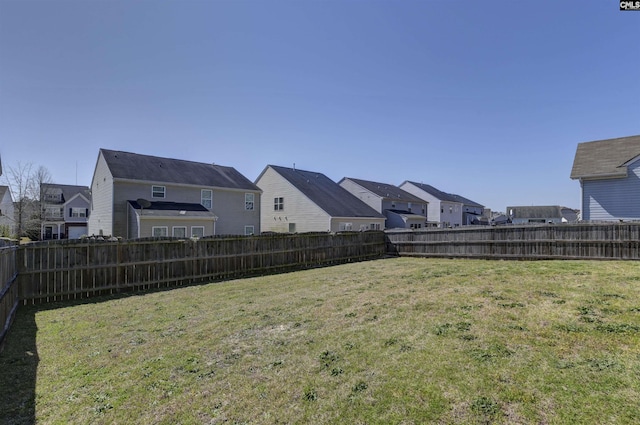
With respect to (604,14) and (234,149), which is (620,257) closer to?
(604,14)

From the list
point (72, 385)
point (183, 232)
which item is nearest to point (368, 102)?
point (183, 232)

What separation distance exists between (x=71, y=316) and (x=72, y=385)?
4081mm

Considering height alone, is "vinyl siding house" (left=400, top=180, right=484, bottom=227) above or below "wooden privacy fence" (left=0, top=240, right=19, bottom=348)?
above

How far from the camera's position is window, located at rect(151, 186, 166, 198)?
864 inches

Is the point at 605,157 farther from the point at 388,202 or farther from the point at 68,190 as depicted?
the point at 68,190

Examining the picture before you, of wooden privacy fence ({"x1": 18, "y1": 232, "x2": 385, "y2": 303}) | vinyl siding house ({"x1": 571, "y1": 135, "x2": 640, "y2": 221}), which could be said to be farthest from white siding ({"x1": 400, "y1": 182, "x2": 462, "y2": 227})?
wooden privacy fence ({"x1": 18, "y1": 232, "x2": 385, "y2": 303})

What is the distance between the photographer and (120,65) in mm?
13109

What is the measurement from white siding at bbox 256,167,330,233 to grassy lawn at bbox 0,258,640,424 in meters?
19.1

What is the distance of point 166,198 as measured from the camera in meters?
22.5

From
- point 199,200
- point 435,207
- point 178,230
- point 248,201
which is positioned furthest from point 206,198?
point 435,207

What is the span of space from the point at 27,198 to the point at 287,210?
2680cm

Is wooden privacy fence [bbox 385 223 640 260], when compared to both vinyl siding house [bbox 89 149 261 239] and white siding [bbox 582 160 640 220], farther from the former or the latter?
vinyl siding house [bbox 89 149 261 239]

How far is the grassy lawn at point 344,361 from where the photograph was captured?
9.60 feet

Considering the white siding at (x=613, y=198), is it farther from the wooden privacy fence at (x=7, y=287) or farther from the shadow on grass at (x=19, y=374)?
the wooden privacy fence at (x=7, y=287)
